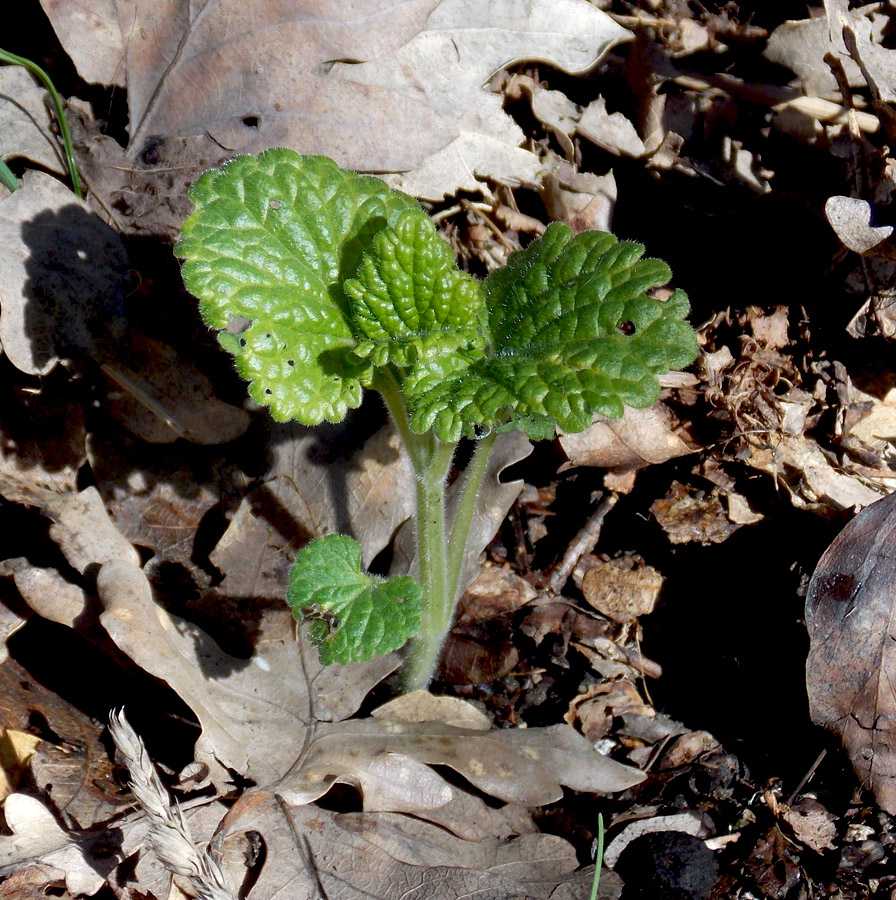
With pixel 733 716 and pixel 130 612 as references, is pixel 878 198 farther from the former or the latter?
pixel 130 612

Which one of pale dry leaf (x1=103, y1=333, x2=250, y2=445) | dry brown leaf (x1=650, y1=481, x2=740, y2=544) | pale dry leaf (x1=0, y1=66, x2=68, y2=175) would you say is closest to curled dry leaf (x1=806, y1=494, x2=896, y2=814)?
dry brown leaf (x1=650, y1=481, x2=740, y2=544)

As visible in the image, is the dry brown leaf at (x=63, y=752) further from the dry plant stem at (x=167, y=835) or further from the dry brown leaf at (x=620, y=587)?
the dry brown leaf at (x=620, y=587)

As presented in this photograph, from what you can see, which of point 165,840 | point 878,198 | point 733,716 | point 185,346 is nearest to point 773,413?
point 878,198

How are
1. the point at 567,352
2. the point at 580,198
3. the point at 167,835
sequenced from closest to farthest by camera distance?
the point at 567,352, the point at 167,835, the point at 580,198

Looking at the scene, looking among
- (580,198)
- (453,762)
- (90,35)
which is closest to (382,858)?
(453,762)

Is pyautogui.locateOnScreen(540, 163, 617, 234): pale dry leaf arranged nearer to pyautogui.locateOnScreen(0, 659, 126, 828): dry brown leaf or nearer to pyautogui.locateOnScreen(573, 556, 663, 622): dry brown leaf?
pyautogui.locateOnScreen(573, 556, 663, 622): dry brown leaf

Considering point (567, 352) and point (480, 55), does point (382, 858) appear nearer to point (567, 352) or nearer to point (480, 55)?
point (567, 352)

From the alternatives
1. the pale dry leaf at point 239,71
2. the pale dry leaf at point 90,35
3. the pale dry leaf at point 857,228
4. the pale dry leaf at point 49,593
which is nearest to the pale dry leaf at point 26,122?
the pale dry leaf at point 90,35
